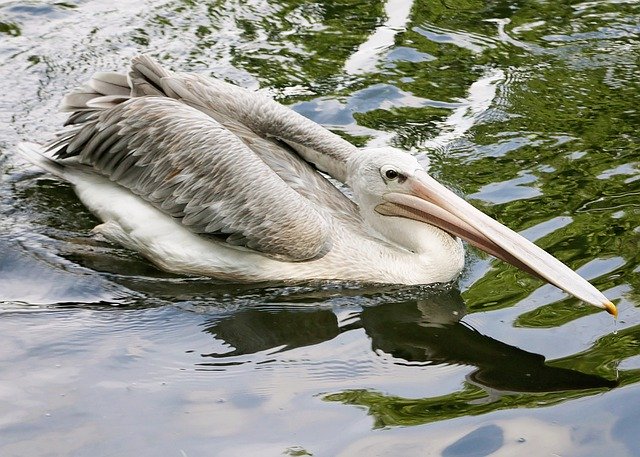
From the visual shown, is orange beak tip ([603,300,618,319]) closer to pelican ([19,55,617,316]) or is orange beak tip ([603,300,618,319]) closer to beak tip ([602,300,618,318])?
beak tip ([602,300,618,318])

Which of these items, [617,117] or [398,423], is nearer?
[398,423]

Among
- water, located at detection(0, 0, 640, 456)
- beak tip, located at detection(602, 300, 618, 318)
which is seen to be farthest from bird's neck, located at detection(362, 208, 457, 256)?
beak tip, located at detection(602, 300, 618, 318)

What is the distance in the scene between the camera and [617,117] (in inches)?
290

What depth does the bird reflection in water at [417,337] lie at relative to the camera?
14.8 feet

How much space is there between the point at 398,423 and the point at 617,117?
154 inches

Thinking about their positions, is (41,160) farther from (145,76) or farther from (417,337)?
(417,337)

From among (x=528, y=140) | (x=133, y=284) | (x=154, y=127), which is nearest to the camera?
(x=133, y=284)

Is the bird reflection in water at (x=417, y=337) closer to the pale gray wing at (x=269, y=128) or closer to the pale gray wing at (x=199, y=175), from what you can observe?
the pale gray wing at (x=199, y=175)

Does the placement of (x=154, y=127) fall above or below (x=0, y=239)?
above

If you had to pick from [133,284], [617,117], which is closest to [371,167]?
[133,284]

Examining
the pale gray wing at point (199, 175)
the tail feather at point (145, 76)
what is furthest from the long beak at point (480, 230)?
the tail feather at point (145, 76)

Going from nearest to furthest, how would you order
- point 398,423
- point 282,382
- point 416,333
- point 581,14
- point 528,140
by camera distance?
point 398,423
point 282,382
point 416,333
point 528,140
point 581,14

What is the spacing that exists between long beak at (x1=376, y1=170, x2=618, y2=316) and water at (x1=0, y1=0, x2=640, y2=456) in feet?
0.68

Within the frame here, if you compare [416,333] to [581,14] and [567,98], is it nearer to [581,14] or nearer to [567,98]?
[567,98]
